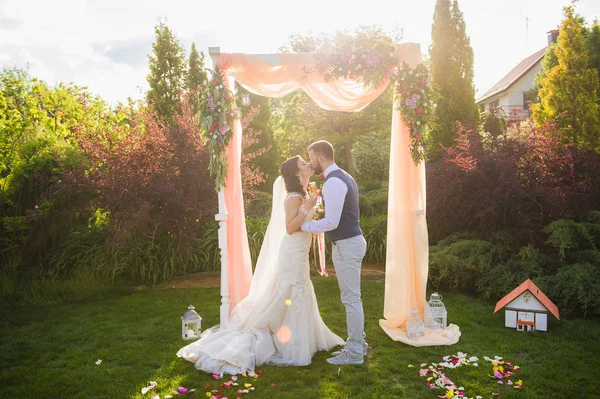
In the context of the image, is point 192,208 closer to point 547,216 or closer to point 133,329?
point 133,329

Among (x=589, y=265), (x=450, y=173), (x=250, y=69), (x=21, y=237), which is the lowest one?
(x=589, y=265)

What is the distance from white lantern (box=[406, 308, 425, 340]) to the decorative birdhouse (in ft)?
3.12

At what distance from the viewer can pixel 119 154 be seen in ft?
22.1

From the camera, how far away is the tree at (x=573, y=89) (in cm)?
945

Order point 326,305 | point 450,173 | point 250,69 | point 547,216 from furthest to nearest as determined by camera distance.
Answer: point 450,173 → point 547,216 → point 326,305 → point 250,69

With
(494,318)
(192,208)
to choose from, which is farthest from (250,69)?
(494,318)

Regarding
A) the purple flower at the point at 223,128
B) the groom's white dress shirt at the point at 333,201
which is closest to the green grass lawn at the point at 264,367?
the groom's white dress shirt at the point at 333,201

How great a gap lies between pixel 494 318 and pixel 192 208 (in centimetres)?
430

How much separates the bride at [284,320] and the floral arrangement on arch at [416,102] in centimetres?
134

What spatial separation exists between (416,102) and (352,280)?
204 centimetres

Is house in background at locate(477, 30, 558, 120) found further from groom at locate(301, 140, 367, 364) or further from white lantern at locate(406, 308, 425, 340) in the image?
groom at locate(301, 140, 367, 364)

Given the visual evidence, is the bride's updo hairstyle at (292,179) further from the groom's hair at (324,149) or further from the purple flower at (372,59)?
the purple flower at (372,59)

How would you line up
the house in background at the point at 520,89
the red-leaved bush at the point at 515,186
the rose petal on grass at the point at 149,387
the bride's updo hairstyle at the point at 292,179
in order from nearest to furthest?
the rose petal on grass at the point at 149,387, the bride's updo hairstyle at the point at 292,179, the red-leaved bush at the point at 515,186, the house in background at the point at 520,89

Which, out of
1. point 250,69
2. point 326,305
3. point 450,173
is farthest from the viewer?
point 450,173
